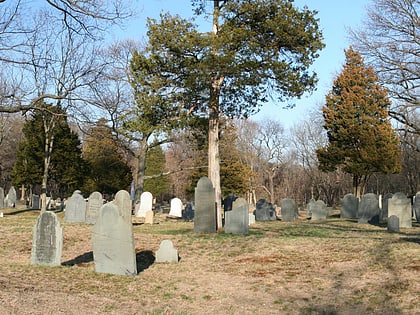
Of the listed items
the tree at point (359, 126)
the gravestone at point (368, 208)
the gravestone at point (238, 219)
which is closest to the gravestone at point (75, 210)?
the gravestone at point (238, 219)

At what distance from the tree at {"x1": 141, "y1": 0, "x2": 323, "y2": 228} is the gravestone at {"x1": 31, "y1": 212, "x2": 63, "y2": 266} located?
747 cm

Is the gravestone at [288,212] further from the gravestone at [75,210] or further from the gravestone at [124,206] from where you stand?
the gravestone at [124,206]

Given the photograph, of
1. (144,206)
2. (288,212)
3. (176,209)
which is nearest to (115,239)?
(144,206)

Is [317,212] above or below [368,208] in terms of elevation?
below

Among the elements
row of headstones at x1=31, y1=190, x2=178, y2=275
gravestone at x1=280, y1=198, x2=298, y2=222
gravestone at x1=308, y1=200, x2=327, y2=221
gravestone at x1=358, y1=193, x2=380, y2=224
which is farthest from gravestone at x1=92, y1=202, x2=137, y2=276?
gravestone at x1=308, y1=200, x2=327, y2=221

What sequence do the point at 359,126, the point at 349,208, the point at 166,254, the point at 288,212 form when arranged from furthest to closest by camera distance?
1. the point at 359,126
2. the point at 349,208
3. the point at 288,212
4. the point at 166,254

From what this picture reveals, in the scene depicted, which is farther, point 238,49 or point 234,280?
point 238,49

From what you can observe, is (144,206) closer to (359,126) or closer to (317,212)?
(317,212)

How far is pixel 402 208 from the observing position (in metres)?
19.0

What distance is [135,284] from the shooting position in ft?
30.0

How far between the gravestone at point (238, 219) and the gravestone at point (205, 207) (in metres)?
0.58

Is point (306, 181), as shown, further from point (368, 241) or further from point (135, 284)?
point (135, 284)

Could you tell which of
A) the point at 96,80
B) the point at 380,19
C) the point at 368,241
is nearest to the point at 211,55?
the point at 96,80

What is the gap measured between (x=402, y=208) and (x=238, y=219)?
702cm
